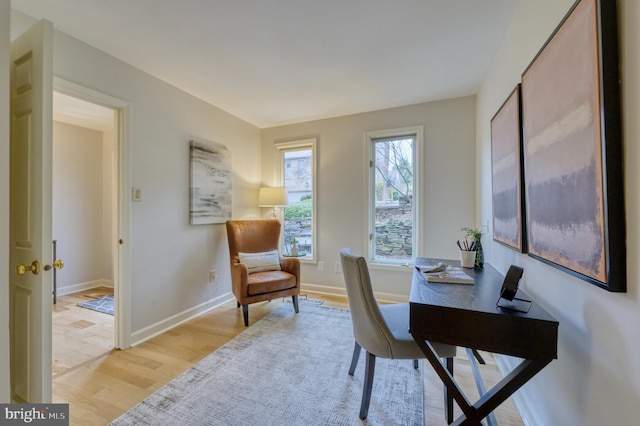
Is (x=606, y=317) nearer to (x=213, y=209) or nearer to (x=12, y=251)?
(x=12, y=251)

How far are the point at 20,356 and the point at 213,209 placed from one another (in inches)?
76.8

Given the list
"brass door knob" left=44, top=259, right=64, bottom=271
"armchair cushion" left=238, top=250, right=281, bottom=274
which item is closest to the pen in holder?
"brass door knob" left=44, top=259, right=64, bottom=271

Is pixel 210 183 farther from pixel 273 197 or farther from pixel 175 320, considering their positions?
pixel 175 320

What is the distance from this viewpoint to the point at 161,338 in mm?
2396

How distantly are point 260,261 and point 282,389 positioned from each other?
58.6 inches

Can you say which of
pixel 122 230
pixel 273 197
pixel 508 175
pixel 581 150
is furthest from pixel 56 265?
pixel 508 175

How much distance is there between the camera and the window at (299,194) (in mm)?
3762

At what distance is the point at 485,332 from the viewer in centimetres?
106

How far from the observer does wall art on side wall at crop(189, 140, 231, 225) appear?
9.36 ft

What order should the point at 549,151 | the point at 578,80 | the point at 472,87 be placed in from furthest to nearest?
the point at 472,87 → the point at 549,151 → the point at 578,80

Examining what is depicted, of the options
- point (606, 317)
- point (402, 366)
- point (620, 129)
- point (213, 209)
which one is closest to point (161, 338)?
point (213, 209)

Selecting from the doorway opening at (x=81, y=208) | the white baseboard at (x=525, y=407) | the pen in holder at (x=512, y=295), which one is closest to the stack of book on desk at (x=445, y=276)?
the pen in holder at (x=512, y=295)

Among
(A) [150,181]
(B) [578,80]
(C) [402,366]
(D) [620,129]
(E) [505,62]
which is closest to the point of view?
(D) [620,129]

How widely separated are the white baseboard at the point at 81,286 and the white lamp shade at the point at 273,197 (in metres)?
2.83
